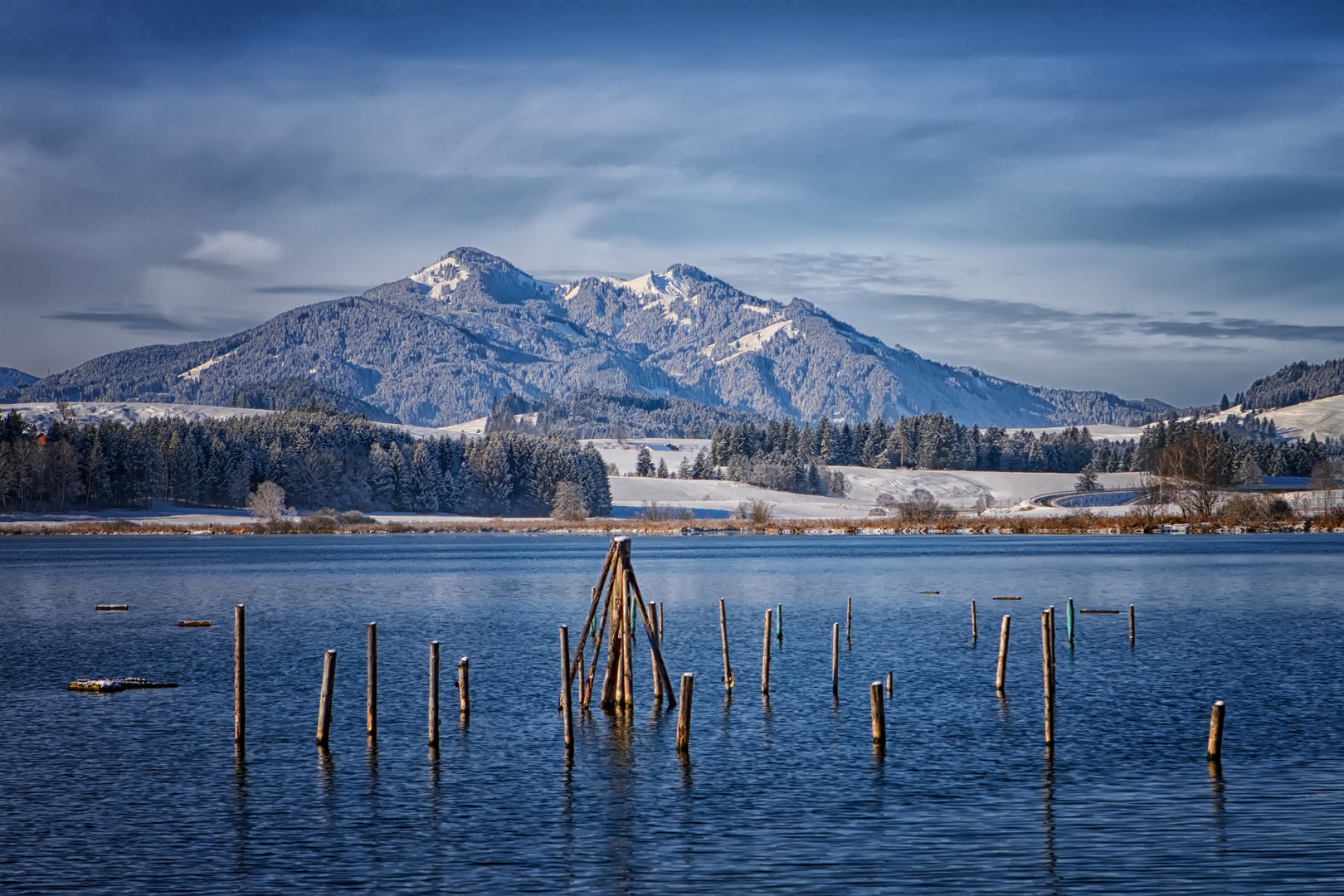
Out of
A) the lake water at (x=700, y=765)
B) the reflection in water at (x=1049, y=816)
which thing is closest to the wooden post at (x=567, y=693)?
the lake water at (x=700, y=765)

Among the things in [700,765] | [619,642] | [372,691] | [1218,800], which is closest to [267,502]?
[619,642]

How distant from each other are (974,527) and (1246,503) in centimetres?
3675

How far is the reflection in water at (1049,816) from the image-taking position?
19.8 metres

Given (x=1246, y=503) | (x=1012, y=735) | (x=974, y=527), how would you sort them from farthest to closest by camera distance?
(x=974, y=527) < (x=1246, y=503) < (x=1012, y=735)

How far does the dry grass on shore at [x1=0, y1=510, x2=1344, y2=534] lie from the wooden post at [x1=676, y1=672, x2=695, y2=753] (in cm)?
14041

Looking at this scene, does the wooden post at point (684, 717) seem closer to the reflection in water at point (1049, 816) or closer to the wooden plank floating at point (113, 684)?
the reflection in water at point (1049, 816)

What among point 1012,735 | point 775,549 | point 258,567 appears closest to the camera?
point 1012,735

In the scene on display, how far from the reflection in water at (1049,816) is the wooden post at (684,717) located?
23.9 ft

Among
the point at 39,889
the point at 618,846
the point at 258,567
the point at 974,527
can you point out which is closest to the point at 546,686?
the point at 618,846

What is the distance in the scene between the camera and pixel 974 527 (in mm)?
185000

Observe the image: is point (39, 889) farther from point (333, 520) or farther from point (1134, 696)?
point (333, 520)

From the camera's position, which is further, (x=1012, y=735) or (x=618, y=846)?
(x=1012, y=735)

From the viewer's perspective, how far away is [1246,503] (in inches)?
6284

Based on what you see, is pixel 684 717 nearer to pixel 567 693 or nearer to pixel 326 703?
pixel 567 693
